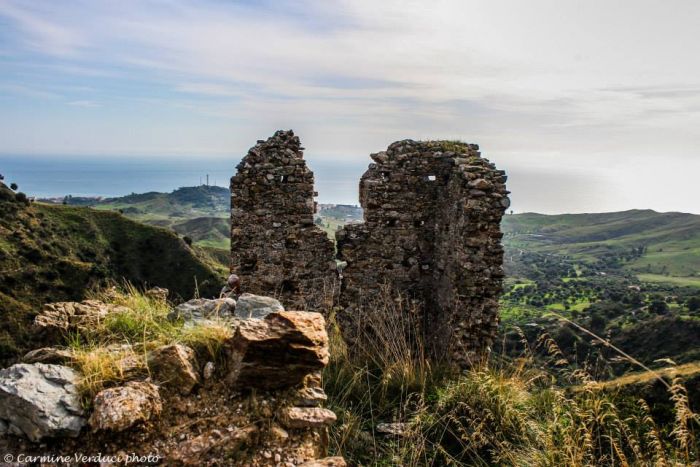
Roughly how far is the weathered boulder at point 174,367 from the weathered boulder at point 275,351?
0.94 ft

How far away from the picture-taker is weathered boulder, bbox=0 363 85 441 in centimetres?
310

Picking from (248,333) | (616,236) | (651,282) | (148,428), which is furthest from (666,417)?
(616,236)

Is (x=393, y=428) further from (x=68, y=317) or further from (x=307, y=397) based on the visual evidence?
(x=68, y=317)

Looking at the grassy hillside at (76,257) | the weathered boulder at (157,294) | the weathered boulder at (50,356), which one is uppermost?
the weathered boulder at (157,294)

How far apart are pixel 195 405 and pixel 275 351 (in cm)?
69

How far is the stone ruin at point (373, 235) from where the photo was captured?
8.05 m

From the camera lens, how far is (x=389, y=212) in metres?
8.48

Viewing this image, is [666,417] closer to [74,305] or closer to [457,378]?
[457,378]

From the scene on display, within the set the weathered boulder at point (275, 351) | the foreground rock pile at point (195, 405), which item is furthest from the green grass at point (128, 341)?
the weathered boulder at point (275, 351)

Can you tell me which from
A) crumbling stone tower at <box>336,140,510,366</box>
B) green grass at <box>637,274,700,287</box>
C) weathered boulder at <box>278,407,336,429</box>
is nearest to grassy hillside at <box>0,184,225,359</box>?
crumbling stone tower at <box>336,140,510,366</box>

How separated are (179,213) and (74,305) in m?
190

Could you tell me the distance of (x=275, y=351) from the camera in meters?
3.67

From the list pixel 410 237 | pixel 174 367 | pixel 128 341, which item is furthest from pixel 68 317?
pixel 410 237

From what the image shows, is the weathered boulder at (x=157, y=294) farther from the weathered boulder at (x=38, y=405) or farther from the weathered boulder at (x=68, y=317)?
the weathered boulder at (x=38, y=405)
